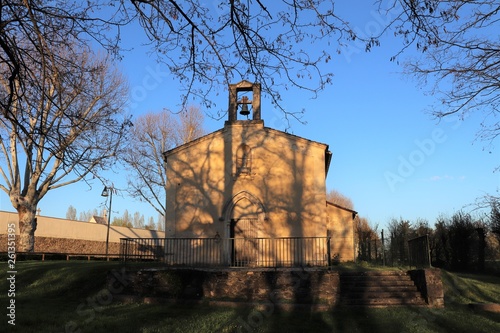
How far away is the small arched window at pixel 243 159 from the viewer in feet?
63.5

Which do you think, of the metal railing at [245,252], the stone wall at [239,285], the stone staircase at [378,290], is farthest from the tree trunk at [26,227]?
the stone staircase at [378,290]

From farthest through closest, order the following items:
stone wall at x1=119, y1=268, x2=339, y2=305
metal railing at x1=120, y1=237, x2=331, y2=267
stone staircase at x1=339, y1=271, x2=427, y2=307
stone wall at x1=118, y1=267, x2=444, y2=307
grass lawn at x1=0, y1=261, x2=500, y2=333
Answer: metal railing at x1=120, y1=237, x2=331, y2=267, stone wall at x1=119, y1=268, x2=339, y2=305, stone wall at x1=118, y1=267, x2=444, y2=307, stone staircase at x1=339, y1=271, x2=427, y2=307, grass lawn at x1=0, y1=261, x2=500, y2=333

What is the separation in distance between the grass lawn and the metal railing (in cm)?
428

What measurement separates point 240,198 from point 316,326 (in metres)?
9.79

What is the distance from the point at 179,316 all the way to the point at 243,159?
34.0 feet

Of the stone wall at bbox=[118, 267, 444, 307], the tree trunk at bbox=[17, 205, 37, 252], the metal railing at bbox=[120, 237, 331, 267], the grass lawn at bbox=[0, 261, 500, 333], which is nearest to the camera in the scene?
the grass lawn at bbox=[0, 261, 500, 333]

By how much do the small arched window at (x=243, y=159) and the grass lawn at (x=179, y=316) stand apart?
754cm

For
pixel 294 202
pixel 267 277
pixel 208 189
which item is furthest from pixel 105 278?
pixel 294 202

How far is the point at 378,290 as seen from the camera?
13047mm

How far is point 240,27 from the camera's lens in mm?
5820

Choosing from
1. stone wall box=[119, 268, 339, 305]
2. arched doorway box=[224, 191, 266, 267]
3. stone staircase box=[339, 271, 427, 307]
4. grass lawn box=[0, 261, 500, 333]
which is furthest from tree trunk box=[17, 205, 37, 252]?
stone staircase box=[339, 271, 427, 307]

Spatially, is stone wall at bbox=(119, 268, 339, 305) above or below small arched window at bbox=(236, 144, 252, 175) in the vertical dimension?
below

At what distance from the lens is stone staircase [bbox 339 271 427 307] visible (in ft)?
40.5

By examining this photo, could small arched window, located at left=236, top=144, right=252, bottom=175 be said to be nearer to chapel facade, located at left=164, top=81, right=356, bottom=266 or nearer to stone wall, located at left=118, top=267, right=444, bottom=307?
chapel facade, located at left=164, top=81, right=356, bottom=266
